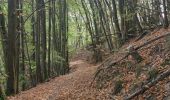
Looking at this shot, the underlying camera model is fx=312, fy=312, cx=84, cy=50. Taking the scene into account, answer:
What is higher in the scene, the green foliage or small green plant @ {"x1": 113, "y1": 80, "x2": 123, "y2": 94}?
the green foliage

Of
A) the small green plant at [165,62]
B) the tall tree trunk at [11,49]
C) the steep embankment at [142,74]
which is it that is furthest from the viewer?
the tall tree trunk at [11,49]

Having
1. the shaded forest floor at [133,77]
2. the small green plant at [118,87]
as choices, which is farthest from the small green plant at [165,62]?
the small green plant at [118,87]

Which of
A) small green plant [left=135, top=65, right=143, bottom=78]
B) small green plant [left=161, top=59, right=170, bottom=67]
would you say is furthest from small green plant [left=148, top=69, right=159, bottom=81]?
small green plant [left=135, top=65, right=143, bottom=78]

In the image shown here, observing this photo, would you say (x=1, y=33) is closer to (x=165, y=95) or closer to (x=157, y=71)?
(x=157, y=71)

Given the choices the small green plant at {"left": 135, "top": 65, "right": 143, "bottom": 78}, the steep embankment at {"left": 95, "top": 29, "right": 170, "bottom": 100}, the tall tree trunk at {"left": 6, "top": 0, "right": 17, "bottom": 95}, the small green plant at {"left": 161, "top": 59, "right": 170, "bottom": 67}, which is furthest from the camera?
the tall tree trunk at {"left": 6, "top": 0, "right": 17, "bottom": 95}

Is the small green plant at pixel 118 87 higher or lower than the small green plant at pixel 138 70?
lower


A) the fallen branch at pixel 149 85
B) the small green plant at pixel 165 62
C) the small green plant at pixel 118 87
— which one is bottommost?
the small green plant at pixel 118 87

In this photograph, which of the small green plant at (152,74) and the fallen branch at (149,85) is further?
the small green plant at (152,74)

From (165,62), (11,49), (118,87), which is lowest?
(118,87)

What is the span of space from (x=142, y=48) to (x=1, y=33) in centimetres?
837

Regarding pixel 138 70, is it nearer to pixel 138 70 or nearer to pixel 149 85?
pixel 138 70

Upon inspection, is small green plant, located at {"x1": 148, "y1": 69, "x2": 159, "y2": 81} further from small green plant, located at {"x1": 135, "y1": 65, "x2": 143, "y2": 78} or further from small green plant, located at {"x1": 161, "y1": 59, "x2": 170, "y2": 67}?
small green plant, located at {"x1": 135, "y1": 65, "x2": 143, "y2": 78}

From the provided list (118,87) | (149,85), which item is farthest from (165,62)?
(118,87)

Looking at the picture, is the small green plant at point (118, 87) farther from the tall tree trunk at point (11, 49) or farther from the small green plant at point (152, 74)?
the tall tree trunk at point (11, 49)
